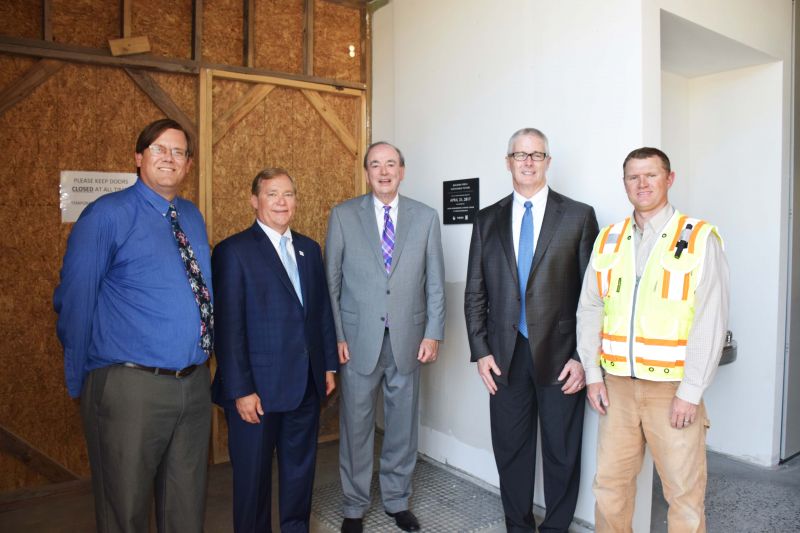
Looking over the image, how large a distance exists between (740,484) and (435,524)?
6.23 ft

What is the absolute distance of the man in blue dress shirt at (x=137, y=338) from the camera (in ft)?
6.81

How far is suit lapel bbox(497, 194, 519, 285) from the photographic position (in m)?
2.79

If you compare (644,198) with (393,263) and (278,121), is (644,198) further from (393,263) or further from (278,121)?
(278,121)

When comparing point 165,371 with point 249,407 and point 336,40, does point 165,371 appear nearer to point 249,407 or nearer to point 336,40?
point 249,407

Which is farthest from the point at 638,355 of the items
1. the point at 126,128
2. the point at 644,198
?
the point at 126,128

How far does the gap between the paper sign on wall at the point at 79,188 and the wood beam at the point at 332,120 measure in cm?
143

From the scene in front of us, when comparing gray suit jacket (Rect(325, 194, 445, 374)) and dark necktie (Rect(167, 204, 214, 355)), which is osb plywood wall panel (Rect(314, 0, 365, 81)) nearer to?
gray suit jacket (Rect(325, 194, 445, 374))

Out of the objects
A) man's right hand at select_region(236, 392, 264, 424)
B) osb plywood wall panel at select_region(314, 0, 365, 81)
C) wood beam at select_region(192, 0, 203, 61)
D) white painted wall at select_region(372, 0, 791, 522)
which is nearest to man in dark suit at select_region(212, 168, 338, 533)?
man's right hand at select_region(236, 392, 264, 424)

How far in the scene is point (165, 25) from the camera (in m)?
3.75

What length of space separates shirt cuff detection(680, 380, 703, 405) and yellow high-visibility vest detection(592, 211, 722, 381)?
0.16 feet

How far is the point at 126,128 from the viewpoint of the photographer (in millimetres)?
3645

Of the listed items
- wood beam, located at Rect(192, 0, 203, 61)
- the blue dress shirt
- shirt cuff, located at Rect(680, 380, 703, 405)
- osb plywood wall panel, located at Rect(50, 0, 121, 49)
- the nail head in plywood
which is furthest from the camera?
wood beam, located at Rect(192, 0, 203, 61)

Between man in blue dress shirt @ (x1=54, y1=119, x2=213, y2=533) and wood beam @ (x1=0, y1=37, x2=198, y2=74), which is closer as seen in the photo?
man in blue dress shirt @ (x1=54, y1=119, x2=213, y2=533)

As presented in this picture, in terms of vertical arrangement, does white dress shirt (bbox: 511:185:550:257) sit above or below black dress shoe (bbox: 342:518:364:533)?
above
